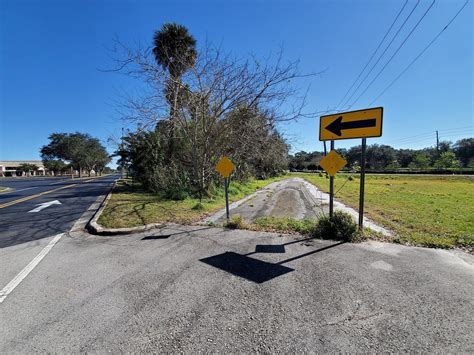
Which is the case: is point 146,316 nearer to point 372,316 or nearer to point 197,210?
point 372,316

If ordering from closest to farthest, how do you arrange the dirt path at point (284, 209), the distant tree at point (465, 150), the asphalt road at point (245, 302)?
the asphalt road at point (245, 302) → the dirt path at point (284, 209) → the distant tree at point (465, 150)

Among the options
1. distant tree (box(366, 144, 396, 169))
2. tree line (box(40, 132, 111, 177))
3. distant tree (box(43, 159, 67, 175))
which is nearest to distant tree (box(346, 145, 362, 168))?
distant tree (box(366, 144, 396, 169))

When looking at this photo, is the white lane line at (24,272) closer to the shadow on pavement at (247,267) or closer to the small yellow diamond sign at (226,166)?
the shadow on pavement at (247,267)

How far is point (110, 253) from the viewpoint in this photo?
14.6ft

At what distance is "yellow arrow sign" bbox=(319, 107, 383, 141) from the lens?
5.05m

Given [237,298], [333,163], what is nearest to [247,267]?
[237,298]

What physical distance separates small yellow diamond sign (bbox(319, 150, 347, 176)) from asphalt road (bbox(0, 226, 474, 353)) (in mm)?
1910

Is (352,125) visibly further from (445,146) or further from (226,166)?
(445,146)

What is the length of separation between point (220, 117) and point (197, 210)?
461cm

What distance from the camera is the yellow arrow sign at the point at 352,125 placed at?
5048 millimetres

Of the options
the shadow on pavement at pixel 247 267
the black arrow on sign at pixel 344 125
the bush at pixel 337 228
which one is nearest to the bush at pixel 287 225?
the bush at pixel 337 228

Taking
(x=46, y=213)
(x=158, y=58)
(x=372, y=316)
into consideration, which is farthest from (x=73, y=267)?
(x=158, y=58)

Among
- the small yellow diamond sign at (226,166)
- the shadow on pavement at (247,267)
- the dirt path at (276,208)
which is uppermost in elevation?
the small yellow diamond sign at (226,166)

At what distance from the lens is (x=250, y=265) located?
3.77 meters
